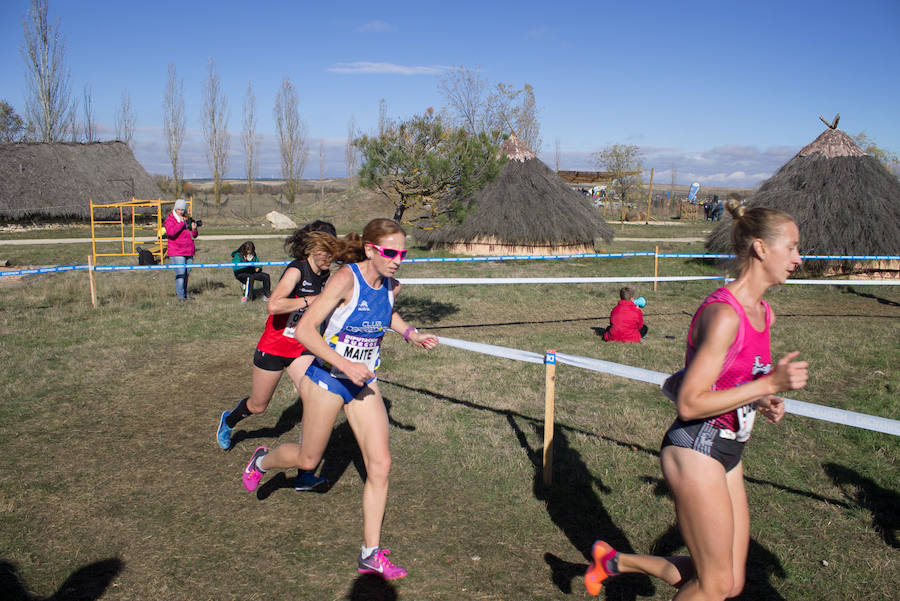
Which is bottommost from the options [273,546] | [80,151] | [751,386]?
[273,546]

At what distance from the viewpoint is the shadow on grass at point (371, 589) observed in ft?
11.1

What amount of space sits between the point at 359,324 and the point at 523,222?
15932 mm

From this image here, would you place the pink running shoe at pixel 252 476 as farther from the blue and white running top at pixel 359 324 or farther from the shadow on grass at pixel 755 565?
the shadow on grass at pixel 755 565

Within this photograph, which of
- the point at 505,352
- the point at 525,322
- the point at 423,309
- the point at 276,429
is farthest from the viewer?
the point at 423,309

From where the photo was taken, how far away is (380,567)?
341cm

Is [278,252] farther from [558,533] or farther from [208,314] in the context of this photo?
[558,533]

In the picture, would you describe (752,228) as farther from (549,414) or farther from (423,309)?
(423,309)

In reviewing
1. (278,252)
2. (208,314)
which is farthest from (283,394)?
(278,252)

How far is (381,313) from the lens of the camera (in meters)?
3.54

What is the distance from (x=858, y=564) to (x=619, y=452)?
1.88 m

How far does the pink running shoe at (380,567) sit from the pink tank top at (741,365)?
78.4 inches

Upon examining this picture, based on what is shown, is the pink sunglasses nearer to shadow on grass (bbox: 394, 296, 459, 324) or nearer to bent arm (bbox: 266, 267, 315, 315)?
bent arm (bbox: 266, 267, 315, 315)

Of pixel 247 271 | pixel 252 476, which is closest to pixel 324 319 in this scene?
pixel 252 476

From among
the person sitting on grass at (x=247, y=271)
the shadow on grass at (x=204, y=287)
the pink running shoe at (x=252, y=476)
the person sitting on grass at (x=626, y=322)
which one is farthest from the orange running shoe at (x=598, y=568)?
the shadow on grass at (x=204, y=287)
